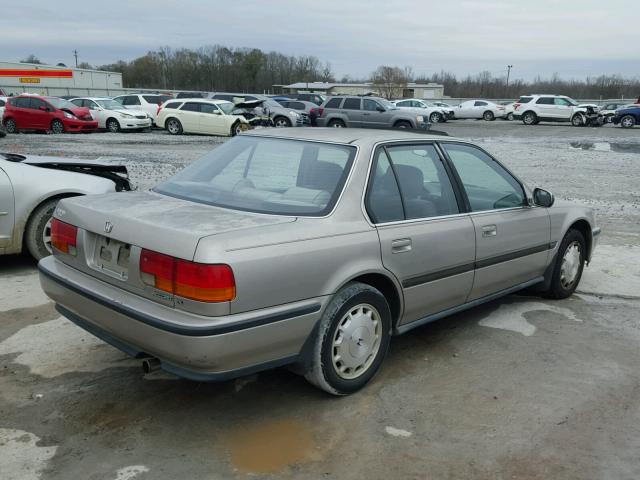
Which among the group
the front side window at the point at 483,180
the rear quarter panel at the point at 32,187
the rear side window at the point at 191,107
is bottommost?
the rear quarter panel at the point at 32,187

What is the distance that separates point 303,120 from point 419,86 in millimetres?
72324

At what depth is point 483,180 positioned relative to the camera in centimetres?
456

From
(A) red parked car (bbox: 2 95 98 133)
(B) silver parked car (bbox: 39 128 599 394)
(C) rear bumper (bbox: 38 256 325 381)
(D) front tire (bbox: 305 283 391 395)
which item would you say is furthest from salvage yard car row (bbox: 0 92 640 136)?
(C) rear bumper (bbox: 38 256 325 381)

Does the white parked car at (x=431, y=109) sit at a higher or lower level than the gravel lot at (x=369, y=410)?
higher

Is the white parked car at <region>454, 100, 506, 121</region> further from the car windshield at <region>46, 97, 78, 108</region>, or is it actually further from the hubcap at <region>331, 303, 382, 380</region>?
the hubcap at <region>331, 303, 382, 380</region>

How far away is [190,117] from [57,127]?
5394 millimetres

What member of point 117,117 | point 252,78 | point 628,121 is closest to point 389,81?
point 252,78

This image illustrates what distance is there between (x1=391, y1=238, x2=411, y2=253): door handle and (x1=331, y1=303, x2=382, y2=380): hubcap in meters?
0.38

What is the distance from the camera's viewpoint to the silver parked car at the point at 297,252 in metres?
2.86

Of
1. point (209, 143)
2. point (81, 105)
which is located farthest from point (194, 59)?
point (209, 143)

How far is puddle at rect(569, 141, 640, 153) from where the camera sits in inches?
774

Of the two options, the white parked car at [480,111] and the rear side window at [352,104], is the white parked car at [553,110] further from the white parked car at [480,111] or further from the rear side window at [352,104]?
the rear side window at [352,104]

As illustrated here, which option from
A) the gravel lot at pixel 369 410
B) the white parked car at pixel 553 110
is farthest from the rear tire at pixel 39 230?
the white parked car at pixel 553 110

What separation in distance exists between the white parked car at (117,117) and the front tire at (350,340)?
2460 cm
